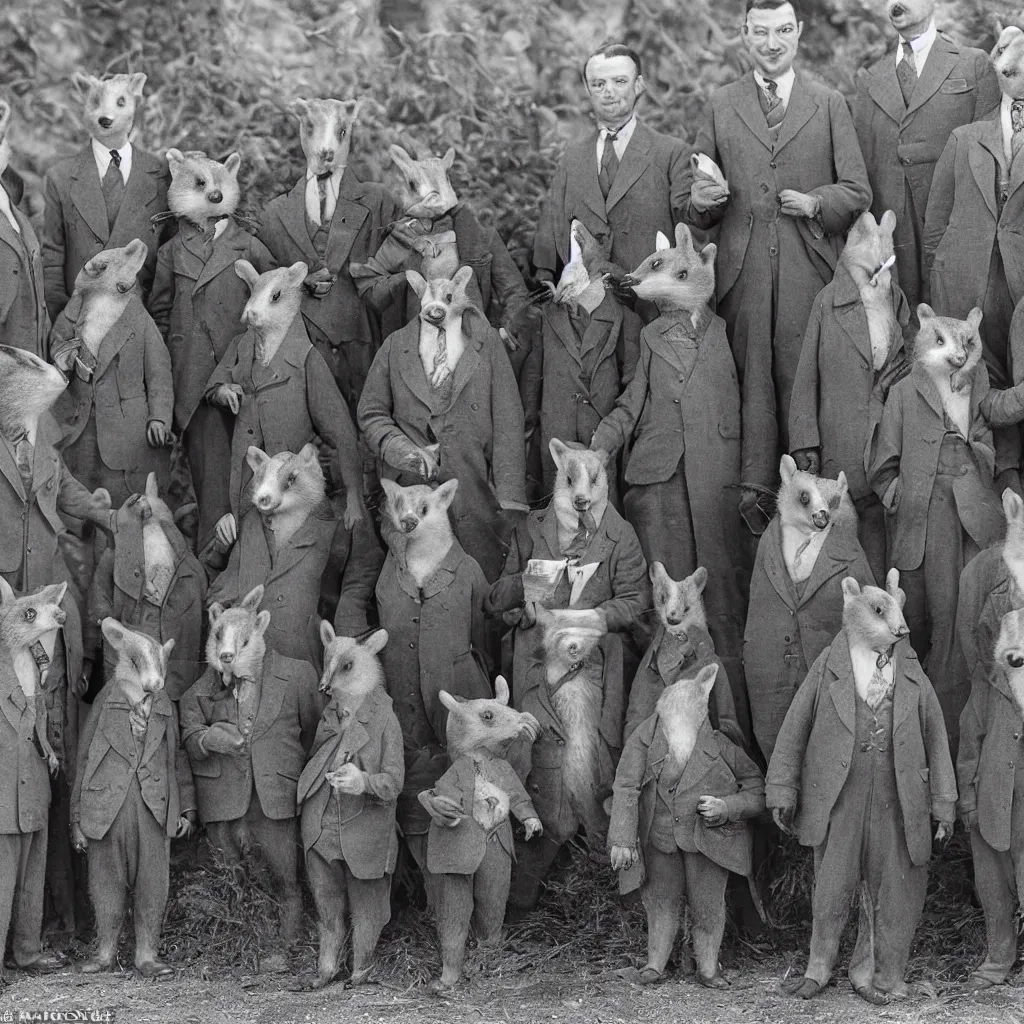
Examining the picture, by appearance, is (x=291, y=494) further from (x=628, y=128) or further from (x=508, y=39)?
(x=508, y=39)

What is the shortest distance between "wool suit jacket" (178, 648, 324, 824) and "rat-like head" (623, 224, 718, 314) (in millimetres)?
2508

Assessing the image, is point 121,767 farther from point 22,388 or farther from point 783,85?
point 783,85

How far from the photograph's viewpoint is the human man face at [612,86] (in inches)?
473

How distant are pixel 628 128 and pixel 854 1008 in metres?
4.66

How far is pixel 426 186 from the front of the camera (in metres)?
12.1

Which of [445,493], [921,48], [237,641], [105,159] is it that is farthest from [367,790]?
[921,48]

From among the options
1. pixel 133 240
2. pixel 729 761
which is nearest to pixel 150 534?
pixel 133 240

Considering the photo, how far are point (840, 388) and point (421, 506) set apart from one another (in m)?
2.11

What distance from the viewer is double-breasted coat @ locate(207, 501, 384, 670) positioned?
11352mm

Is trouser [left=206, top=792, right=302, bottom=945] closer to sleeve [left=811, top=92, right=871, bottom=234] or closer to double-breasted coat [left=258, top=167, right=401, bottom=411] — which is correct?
double-breasted coat [left=258, top=167, right=401, bottom=411]

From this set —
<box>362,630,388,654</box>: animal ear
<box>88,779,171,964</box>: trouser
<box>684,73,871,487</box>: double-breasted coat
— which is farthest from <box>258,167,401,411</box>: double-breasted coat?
<box>88,779,171,964</box>: trouser

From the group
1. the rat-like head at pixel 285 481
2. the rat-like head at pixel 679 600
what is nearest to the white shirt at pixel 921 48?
the rat-like head at pixel 679 600

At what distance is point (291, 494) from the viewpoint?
1139cm

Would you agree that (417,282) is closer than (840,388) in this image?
No
